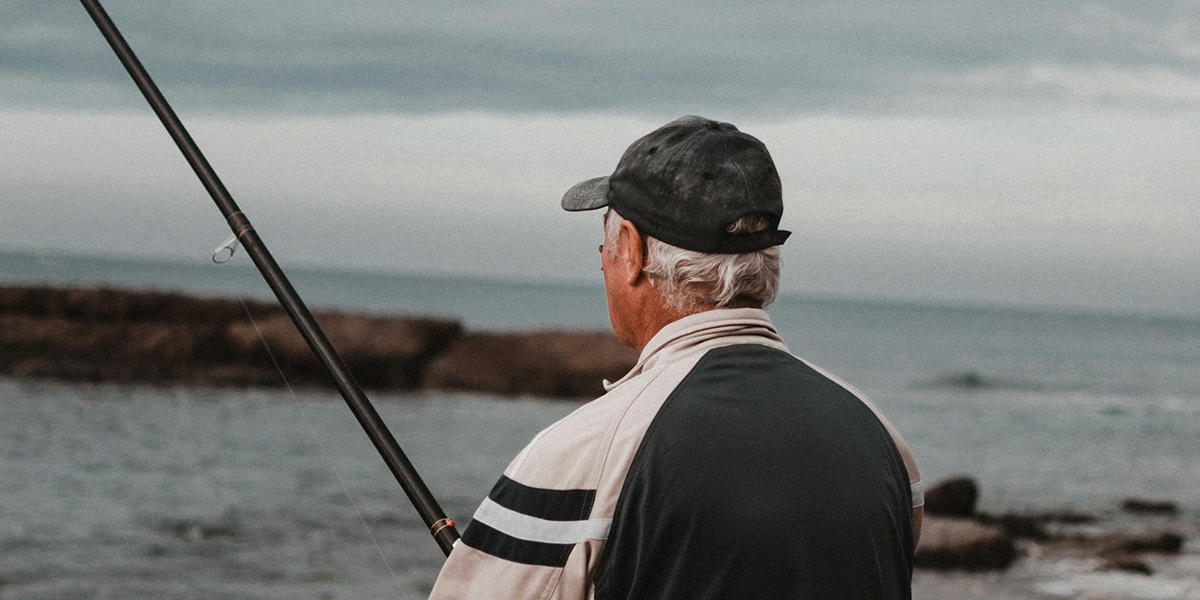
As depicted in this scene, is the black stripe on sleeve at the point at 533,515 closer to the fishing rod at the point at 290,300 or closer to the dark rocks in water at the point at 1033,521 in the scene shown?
the fishing rod at the point at 290,300

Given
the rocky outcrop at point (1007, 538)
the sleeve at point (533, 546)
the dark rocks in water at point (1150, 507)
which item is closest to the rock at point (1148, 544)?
the rocky outcrop at point (1007, 538)

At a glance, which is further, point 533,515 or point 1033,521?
point 1033,521

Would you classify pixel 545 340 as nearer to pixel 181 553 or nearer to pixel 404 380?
pixel 404 380

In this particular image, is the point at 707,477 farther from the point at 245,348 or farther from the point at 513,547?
the point at 245,348

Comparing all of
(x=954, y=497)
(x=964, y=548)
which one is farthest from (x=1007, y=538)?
(x=954, y=497)

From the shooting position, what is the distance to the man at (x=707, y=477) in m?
1.36

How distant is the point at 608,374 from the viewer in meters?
24.5

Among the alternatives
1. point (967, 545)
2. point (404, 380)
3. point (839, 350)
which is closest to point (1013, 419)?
point (404, 380)

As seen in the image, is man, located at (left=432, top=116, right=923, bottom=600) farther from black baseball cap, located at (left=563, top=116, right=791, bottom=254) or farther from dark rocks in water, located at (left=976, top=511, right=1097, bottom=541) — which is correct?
dark rocks in water, located at (left=976, top=511, right=1097, bottom=541)

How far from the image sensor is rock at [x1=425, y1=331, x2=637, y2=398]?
24.9 m

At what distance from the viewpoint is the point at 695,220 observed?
1530 mm

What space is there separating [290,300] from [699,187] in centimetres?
119

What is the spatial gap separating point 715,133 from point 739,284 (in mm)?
225

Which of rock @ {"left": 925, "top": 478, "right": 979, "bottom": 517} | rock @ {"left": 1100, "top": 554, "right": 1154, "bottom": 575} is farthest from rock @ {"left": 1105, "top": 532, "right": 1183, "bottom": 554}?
rock @ {"left": 925, "top": 478, "right": 979, "bottom": 517}
